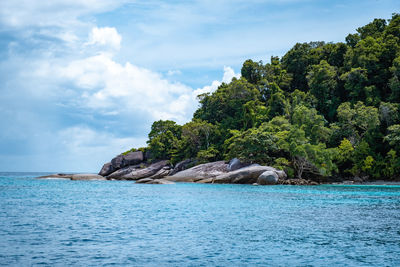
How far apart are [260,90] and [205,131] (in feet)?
38.1

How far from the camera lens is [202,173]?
4109cm

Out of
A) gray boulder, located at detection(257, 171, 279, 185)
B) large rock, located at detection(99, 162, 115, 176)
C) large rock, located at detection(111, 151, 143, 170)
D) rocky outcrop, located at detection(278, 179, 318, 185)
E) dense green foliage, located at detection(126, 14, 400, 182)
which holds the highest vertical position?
dense green foliage, located at detection(126, 14, 400, 182)

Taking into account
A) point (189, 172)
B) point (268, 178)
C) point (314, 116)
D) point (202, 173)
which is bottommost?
point (268, 178)

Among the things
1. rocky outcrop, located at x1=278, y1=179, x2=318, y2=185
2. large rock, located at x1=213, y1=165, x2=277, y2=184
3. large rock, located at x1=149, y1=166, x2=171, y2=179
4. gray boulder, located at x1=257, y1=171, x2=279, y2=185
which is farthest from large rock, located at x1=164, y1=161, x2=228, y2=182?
large rock, located at x1=149, y1=166, x2=171, y2=179

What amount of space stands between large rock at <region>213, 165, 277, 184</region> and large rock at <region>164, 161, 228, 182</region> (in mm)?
3393

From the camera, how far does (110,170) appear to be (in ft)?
182

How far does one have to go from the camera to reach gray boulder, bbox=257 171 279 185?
3447 centimetres

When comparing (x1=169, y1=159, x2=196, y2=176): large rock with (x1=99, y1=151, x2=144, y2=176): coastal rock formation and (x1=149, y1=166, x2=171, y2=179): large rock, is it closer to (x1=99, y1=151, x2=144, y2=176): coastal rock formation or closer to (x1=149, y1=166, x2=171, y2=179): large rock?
(x1=149, y1=166, x2=171, y2=179): large rock

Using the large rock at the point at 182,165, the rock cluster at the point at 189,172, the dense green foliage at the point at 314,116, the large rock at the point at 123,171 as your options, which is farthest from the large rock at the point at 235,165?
the large rock at the point at 123,171

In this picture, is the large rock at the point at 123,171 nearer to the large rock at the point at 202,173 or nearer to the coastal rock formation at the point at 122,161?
the coastal rock formation at the point at 122,161

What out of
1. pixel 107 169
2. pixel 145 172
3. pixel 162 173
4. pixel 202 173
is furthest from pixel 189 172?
pixel 107 169

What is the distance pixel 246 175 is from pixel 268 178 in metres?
2.31

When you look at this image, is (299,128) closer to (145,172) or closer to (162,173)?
(162,173)

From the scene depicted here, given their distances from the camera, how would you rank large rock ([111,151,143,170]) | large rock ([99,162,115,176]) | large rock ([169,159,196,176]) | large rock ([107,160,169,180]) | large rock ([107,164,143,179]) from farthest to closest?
large rock ([99,162,115,176])
large rock ([111,151,143,170])
large rock ([107,164,143,179])
large rock ([107,160,169,180])
large rock ([169,159,196,176])
